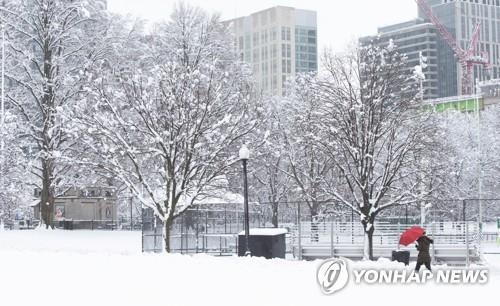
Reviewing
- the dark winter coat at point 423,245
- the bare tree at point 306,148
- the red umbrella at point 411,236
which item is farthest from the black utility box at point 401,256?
the bare tree at point 306,148

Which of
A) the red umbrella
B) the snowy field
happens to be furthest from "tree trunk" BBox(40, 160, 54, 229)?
the red umbrella

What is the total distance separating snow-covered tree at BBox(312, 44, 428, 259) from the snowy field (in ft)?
43.1

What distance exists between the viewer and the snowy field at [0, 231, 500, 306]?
15258mm

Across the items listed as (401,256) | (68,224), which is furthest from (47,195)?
(401,256)

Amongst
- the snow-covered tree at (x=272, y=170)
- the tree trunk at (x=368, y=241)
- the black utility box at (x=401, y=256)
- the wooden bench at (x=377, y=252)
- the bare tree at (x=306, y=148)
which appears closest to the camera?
the black utility box at (x=401, y=256)

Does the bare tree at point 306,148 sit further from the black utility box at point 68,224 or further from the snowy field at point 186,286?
the snowy field at point 186,286

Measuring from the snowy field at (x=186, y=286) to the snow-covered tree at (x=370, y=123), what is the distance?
1313 cm

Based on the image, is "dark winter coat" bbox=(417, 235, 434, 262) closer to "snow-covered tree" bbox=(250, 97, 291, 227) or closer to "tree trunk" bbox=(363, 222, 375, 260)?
"tree trunk" bbox=(363, 222, 375, 260)

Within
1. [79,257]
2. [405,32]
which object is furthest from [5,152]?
[405,32]

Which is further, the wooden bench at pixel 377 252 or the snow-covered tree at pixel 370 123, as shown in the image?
the snow-covered tree at pixel 370 123

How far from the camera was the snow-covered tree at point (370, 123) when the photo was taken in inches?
1368

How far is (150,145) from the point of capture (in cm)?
3647

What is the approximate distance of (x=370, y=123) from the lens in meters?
35.8

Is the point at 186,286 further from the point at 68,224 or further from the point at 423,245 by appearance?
the point at 68,224
